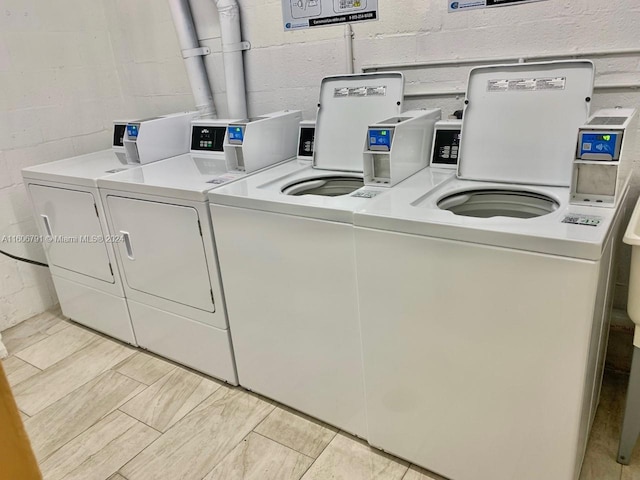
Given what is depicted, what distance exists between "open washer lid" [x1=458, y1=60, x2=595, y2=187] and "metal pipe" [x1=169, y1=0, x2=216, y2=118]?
62.0 inches

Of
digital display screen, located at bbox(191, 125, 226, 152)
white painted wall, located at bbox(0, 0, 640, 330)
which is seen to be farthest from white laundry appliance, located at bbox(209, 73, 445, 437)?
digital display screen, located at bbox(191, 125, 226, 152)

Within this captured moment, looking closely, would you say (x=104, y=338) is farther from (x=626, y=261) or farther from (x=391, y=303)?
(x=626, y=261)

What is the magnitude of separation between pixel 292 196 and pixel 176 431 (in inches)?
42.2

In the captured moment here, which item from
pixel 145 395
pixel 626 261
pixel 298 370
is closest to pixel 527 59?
pixel 626 261

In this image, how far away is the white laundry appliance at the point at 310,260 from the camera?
5.62 ft

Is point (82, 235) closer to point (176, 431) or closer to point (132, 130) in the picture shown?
point (132, 130)

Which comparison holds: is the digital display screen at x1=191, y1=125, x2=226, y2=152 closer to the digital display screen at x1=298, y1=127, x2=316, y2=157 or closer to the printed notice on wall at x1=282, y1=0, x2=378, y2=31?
the digital display screen at x1=298, y1=127, x2=316, y2=157

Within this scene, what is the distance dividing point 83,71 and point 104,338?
1.64m

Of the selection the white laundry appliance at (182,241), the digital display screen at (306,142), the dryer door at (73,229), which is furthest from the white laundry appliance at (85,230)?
the digital display screen at (306,142)

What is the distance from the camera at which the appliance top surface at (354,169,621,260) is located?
1230 millimetres

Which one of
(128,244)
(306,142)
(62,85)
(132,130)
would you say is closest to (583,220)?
(306,142)

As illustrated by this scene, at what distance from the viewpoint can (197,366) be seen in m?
2.38

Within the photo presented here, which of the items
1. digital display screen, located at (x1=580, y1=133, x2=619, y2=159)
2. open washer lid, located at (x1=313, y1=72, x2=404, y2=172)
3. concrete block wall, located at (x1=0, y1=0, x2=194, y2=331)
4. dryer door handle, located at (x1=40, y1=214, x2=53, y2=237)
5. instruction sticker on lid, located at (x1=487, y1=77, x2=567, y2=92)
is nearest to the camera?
digital display screen, located at (x1=580, y1=133, x2=619, y2=159)

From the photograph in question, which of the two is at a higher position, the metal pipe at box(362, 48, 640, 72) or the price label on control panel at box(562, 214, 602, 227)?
the metal pipe at box(362, 48, 640, 72)
